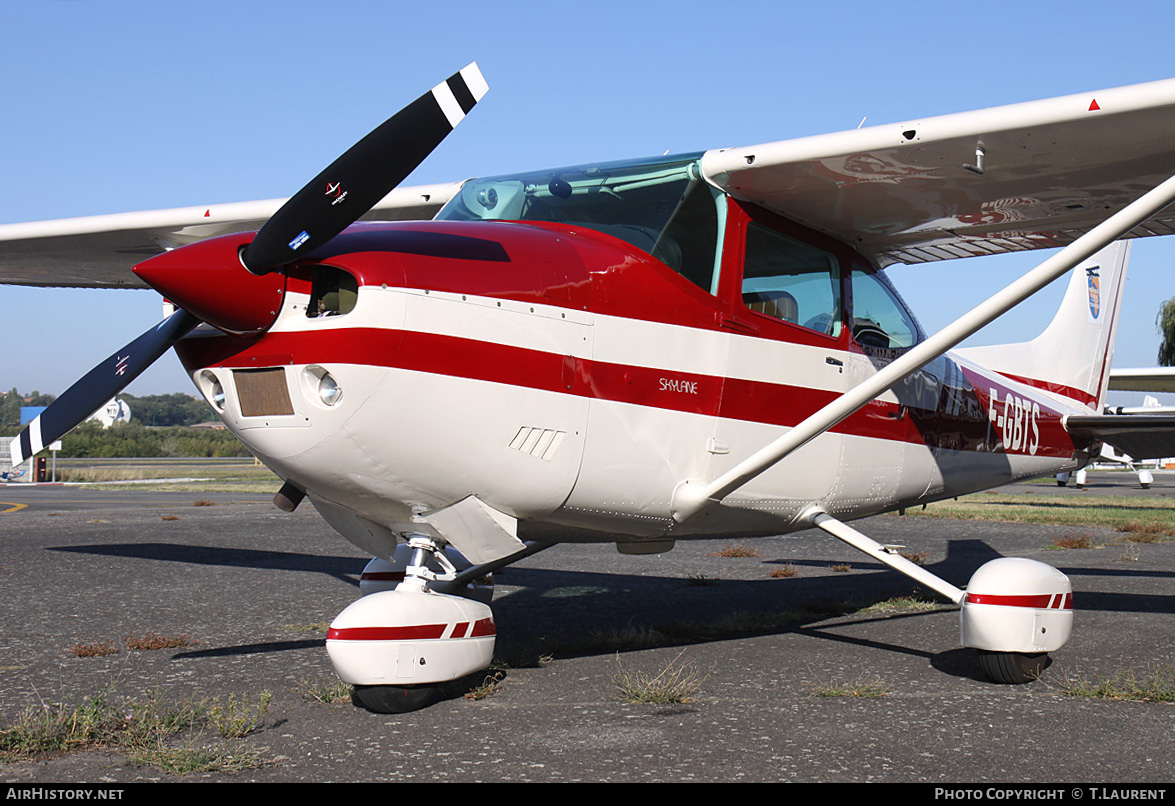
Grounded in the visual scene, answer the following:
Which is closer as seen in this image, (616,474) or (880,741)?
(880,741)

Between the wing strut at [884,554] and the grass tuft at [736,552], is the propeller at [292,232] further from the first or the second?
the grass tuft at [736,552]

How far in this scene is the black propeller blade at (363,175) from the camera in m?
3.46

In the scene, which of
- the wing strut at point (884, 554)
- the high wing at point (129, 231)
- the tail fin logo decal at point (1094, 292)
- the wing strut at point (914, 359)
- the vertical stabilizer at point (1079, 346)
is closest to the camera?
the wing strut at point (914, 359)

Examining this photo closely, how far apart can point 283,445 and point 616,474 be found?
1501mm

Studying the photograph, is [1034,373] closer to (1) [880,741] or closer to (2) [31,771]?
(1) [880,741]

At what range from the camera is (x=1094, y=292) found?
9766mm

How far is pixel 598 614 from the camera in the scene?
22.5ft

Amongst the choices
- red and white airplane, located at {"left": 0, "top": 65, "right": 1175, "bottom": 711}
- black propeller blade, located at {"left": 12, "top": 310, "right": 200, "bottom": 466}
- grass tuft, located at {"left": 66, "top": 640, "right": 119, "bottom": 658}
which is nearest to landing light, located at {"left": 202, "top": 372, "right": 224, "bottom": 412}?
red and white airplane, located at {"left": 0, "top": 65, "right": 1175, "bottom": 711}

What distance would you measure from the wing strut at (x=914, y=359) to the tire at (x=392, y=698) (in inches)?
60.0

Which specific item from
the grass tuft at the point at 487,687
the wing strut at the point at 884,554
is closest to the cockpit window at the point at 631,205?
the wing strut at the point at 884,554

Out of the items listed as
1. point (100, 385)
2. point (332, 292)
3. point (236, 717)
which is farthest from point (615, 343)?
point (100, 385)

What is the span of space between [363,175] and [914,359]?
9.10ft
